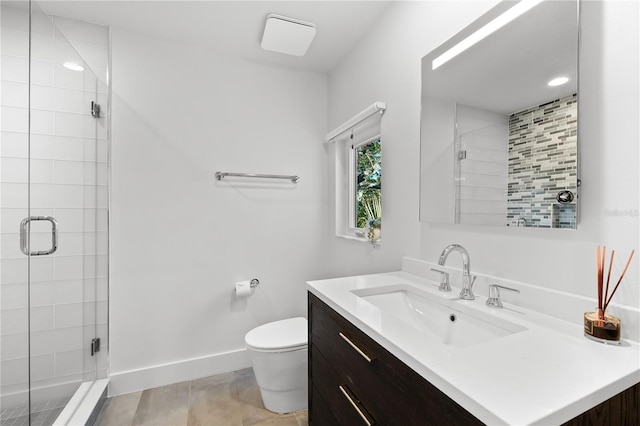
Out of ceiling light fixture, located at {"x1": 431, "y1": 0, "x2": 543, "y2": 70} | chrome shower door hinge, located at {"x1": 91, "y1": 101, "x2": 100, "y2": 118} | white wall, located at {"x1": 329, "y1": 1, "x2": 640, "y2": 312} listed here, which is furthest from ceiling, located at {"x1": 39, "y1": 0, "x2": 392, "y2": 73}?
ceiling light fixture, located at {"x1": 431, "y1": 0, "x2": 543, "y2": 70}

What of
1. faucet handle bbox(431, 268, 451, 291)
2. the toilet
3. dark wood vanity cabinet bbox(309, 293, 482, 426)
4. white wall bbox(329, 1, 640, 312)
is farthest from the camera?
the toilet

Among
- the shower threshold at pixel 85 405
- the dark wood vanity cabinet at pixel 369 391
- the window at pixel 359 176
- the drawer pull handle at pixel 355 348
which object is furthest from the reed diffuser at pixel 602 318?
the shower threshold at pixel 85 405

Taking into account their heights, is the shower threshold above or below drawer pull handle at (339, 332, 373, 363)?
below

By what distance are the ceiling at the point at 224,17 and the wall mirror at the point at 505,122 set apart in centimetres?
72

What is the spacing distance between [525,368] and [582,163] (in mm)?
630

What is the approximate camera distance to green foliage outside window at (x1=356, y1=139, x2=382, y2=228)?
84.2 inches

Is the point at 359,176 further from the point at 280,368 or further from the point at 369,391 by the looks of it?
the point at 369,391

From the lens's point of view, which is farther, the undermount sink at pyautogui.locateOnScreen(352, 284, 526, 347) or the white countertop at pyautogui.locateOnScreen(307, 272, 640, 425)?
the undermount sink at pyautogui.locateOnScreen(352, 284, 526, 347)

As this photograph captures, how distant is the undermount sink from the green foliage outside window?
2.41ft

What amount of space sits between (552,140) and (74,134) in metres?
2.20

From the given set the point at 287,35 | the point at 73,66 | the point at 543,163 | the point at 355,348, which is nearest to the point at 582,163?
the point at 543,163

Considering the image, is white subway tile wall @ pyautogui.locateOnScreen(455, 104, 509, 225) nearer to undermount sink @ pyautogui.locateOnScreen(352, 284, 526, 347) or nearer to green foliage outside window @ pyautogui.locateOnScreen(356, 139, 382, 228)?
undermount sink @ pyautogui.locateOnScreen(352, 284, 526, 347)

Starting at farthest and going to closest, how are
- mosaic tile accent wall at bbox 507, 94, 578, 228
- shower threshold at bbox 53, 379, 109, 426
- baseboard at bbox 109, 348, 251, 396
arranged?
baseboard at bbox 109, 348, 251, 396 < shower threshold at bbox 53, 379, 109, 426 < mosaic tile accent wall at bbox 507, 94, 578, 228

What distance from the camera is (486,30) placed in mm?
1158
